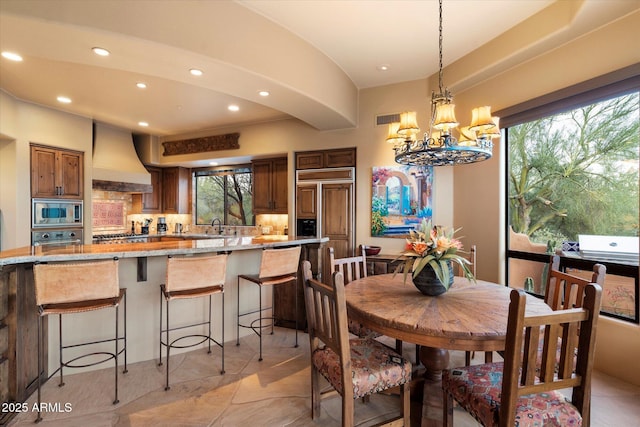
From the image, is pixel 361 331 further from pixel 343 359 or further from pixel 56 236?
pixel 56 236

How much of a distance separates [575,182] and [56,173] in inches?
260

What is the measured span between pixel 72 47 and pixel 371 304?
8.99 ft

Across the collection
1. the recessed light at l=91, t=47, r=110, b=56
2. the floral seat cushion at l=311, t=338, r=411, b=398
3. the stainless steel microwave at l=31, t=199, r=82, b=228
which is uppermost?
the recessed light at l=91, t=47, r=110, b=56

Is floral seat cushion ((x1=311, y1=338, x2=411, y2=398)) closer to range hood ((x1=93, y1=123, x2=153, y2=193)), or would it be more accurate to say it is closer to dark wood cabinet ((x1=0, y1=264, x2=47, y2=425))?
dark wood cabinet ((x1=0, y1=264, x2=47, y2=425))

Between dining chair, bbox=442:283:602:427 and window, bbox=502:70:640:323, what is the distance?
5.88ft

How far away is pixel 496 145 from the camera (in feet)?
11.4

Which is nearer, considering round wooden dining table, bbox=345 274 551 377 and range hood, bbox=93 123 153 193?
round wooden dining table, bbox=345 274 551 377

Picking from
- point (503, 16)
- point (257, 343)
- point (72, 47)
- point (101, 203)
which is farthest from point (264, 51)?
point (101, 203)

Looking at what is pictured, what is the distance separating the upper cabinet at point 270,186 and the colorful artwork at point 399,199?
5.87 ft

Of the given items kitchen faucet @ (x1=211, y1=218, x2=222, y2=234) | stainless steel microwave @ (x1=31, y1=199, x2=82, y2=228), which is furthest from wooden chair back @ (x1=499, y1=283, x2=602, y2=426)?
kitchen faucet @ (x1=211, y1=218, x2=222, y2=234)

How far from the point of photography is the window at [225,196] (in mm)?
6328

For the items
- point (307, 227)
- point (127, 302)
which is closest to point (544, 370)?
point (127, 302)

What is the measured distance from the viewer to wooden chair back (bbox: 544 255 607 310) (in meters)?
1.78

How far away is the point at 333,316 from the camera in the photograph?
163 cm
